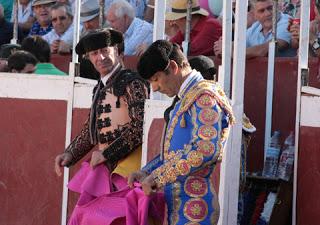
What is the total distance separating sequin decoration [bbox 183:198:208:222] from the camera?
160 inches

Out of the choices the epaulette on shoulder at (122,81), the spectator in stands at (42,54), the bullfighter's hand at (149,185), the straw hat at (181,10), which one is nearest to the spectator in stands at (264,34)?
the straw hat at (181,10)

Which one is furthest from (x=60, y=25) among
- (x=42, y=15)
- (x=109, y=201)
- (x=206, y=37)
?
(x=109, y=201)

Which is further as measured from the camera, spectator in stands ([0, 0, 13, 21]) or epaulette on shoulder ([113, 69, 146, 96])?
A: spectator in stands ([0, 0, 13, 21])

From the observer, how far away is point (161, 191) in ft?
13.8

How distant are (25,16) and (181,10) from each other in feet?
7.08

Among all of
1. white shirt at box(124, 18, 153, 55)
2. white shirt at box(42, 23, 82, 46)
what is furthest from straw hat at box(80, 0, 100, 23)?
white shirt at box(124, 18, 153, 55)

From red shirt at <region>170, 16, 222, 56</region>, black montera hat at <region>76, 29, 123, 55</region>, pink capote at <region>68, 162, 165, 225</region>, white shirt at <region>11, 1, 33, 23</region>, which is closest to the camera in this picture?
pink capote at <region>68, 162, 165, 225</region>

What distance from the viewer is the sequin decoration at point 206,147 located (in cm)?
392

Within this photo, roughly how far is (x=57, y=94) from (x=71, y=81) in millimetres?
170

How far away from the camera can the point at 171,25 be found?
7.28 metres

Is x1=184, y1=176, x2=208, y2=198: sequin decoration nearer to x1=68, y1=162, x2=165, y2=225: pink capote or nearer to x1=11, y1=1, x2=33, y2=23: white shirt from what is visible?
x1=68, y1=162, x2=165, y2=225: pink capote

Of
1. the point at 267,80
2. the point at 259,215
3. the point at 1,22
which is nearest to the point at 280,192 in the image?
the point at 259,215

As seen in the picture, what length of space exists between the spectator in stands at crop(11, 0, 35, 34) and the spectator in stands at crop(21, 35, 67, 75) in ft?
3.65

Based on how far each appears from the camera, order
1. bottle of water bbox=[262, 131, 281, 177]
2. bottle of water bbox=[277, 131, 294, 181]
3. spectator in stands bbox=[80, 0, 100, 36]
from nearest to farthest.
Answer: bottle of water bbox=[277, 131, 294, 181], bottle of water bbox=[262, 131, 281, 177], spectator in stands bbox=[80, 0, 100, 36]
